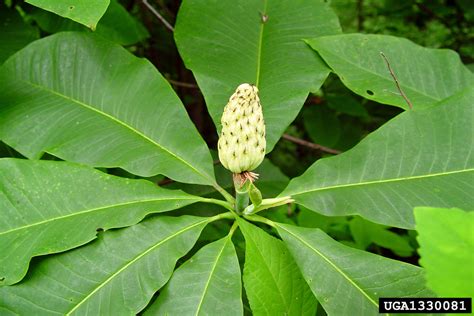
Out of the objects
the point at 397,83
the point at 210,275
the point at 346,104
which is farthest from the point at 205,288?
the point at 346,104

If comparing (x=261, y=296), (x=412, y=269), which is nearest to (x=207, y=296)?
(x=261, y=296)

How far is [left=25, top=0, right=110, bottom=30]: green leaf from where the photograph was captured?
996 mm

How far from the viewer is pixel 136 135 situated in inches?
46.6

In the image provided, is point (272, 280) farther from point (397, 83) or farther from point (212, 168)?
point (397, 83)

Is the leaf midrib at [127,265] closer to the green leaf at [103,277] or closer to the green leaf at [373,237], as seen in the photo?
the green leaf at [103,277]

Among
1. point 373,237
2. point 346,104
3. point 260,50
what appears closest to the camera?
point 260,50

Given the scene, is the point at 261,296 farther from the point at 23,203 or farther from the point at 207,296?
the point at 23,203

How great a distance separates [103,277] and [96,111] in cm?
42

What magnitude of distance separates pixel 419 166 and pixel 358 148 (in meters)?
0.13

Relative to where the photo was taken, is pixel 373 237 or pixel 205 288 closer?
pixel 205 288

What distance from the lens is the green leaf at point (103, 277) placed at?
0.93 m

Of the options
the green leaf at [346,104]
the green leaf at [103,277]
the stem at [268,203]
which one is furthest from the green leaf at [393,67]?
the green leaf at [346,104]

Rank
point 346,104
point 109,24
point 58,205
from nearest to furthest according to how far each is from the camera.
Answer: point 58,205 < point 109,24 < point 346,104

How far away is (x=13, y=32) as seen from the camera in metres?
1.41
